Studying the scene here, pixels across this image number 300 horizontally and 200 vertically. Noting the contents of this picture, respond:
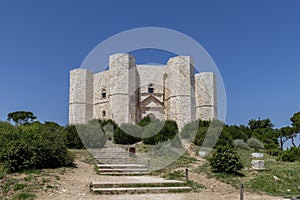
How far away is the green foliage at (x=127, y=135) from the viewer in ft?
64.1

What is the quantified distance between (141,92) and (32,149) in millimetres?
22231

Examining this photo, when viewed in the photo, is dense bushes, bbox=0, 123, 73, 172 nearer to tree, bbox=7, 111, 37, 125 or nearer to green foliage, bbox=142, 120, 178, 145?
green foliage, bbox=142, 120, 178, 145

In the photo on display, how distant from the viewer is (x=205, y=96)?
31719 mm

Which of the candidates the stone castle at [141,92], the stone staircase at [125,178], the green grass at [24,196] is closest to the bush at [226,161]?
the stone staircase at [125,178]

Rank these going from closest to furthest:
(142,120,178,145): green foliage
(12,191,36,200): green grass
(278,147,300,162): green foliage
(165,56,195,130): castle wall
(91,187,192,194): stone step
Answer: (12,191,36,200): green grass → (91,187,192,194): stone step → (278,147,300,162): green foliage → (142,120,178,145): green foliage → (165,56,195,130): castle wall

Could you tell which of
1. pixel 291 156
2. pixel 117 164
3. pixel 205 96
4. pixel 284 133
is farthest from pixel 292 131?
pixel 117 164

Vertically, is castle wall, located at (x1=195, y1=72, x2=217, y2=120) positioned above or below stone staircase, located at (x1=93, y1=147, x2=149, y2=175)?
above

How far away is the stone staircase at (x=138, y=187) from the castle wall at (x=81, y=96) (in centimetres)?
2422

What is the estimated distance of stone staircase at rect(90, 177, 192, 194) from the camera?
7.54 metres

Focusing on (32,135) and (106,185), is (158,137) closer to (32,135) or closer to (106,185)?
(32,135)

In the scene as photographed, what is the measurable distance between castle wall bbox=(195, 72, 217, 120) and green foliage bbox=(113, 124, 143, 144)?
38.1 ft

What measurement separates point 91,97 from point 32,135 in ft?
75.4

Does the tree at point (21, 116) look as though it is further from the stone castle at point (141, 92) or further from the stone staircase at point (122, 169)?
the stone staircase at point (122, 169)

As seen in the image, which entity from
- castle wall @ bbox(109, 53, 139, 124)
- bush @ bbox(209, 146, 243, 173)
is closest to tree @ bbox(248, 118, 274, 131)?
castle wall @ bbox(109, 53, 139, 124)
